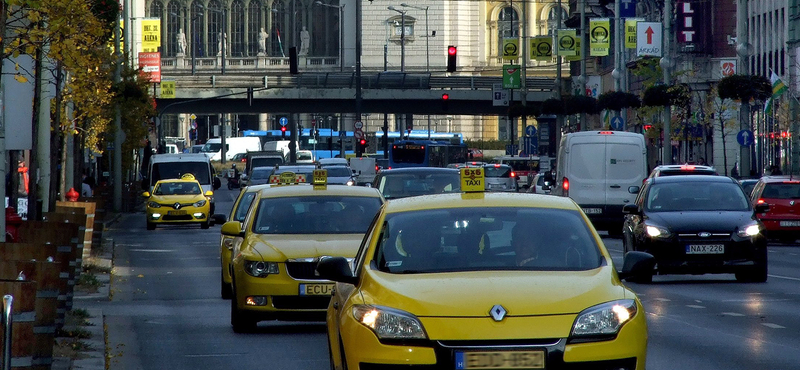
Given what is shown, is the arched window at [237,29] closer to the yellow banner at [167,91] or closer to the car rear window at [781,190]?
the yellow banner at [167,91]

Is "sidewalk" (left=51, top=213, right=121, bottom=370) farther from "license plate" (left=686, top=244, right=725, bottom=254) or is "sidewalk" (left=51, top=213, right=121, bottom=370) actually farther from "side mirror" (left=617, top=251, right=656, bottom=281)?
"license plate" (left=686, top=244, right=725, bottom=254)

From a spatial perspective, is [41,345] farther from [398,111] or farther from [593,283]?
[398,111]

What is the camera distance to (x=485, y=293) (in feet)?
26.3

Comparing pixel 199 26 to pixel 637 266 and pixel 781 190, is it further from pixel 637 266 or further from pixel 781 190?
pixel 637 266

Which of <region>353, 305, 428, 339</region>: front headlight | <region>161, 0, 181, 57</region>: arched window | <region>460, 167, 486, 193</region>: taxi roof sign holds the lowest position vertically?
<region>353, 305, 428, 339</region>: front headlight

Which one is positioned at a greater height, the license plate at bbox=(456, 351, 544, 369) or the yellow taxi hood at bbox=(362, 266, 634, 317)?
the yellow taxi hood at bbox=(362, 266, 634, 317)

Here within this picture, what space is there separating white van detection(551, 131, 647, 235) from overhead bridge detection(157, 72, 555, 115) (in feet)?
148

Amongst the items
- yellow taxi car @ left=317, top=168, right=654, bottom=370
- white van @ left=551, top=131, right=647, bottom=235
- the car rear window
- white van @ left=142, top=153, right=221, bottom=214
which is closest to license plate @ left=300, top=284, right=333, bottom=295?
yellow taxi car @ left=317, top=168, right=654, bottom=370

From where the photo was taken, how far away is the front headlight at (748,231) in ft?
65.4

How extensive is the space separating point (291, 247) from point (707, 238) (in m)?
7.69

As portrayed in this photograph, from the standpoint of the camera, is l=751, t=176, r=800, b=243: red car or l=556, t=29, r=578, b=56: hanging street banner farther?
l=556, t=29, r=578, b=56: hanging street banner

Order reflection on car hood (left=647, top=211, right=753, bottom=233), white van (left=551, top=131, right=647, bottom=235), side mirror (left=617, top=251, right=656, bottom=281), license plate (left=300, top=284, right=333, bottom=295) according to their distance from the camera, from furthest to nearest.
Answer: white van (left=551, top=131, right=647, bottom=235), reflection on car hood (left=647, top=211, right=753, bottom=233), license plate (left=300, top=284, right=333, bottom=295), side mirror (left=617, top=251, right=656, bottom=281)

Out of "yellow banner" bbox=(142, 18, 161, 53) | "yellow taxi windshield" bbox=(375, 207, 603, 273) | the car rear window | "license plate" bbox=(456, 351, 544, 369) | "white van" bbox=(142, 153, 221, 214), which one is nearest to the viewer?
"license plate" bbox=(456, 351, 544, 369)

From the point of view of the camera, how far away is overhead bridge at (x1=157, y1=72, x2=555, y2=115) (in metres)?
81.7
